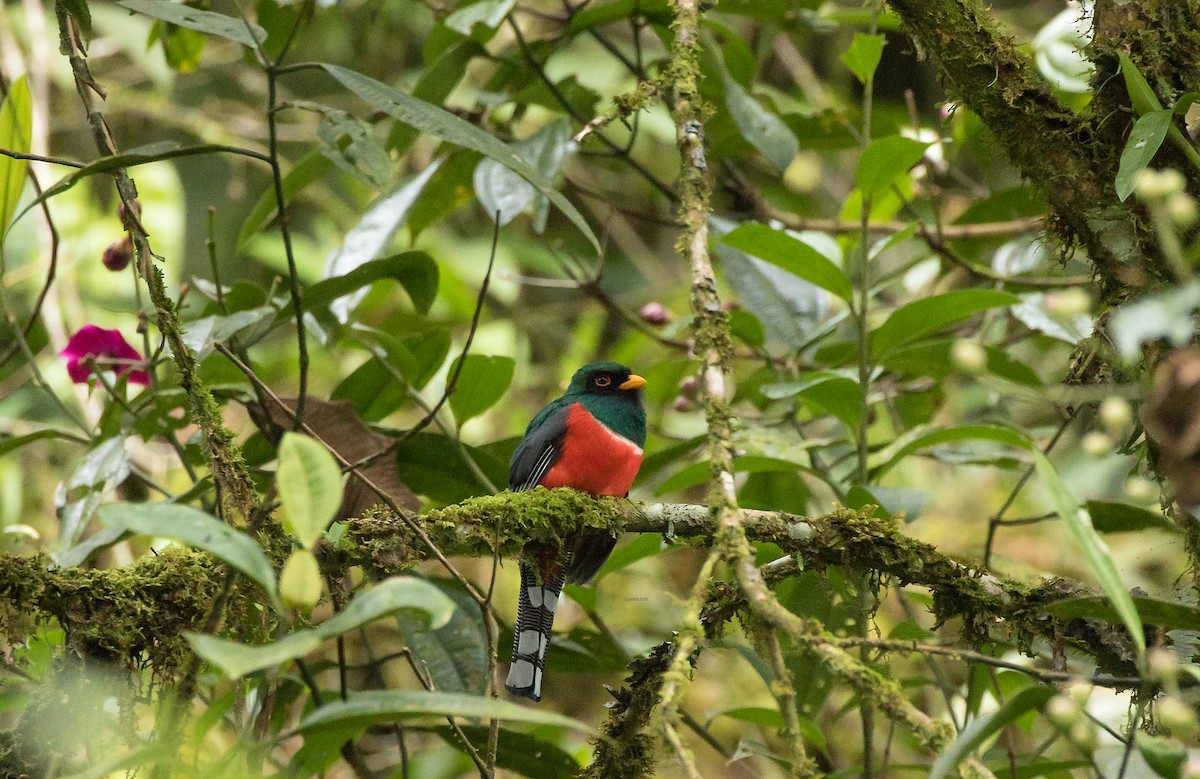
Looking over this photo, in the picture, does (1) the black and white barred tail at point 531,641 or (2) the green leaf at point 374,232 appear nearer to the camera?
(1) the black and white barred tail at point 531,641

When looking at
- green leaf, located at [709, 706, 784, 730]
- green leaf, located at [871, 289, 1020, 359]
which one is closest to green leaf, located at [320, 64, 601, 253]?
green leaf, located at [871, 289, 1020, 359]

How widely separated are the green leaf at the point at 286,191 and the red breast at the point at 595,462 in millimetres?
1340

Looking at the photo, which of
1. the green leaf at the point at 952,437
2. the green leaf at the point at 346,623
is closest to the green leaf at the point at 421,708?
the green leaf at the point at 346,623

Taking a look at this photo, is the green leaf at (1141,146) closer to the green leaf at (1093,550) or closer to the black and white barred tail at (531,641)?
the green leaf at (1093,550)

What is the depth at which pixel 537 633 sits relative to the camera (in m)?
3.70

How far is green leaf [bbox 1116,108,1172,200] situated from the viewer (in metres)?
2.24

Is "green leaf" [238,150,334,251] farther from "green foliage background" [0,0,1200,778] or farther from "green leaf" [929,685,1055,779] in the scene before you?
"green leaf" [929,685,1055,779]

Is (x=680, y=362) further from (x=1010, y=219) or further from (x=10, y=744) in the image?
(x=10, y=744)

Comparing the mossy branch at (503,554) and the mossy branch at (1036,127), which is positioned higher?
the mossy branch at (1036,127)

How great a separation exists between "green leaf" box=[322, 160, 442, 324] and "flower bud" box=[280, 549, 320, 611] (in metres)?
2.28

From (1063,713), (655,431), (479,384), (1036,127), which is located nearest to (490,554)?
(479,384)

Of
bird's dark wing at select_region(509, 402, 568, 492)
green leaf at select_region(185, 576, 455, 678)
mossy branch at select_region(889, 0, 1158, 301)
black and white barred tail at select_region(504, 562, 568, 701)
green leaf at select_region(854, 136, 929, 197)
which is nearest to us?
green leaf at select_region(185, 576, 455, 678)

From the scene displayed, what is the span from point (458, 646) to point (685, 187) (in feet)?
5.37

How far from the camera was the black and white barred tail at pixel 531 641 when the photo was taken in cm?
364
